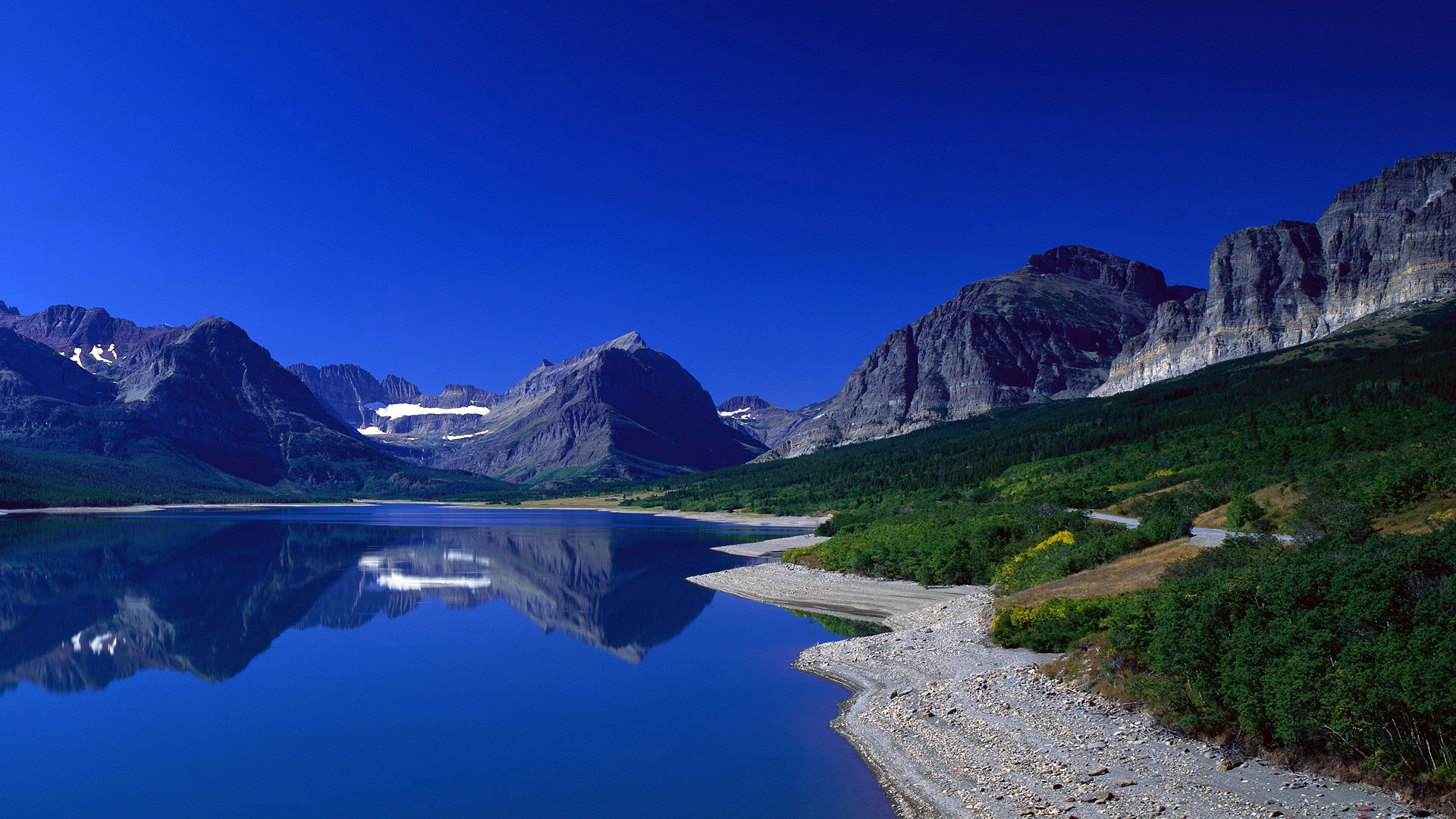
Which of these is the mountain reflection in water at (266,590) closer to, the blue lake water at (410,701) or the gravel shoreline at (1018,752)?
the blue lake water at (410,701)

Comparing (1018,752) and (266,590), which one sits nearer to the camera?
(1018,752)

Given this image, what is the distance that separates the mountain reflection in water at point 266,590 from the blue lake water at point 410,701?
1.45ft

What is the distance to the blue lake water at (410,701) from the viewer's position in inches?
975

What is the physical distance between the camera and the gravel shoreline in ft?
61.0

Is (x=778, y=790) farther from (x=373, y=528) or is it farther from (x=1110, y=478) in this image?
(x=373, y=528)

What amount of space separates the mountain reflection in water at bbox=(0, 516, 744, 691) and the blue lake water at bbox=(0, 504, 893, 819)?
17.4 inches

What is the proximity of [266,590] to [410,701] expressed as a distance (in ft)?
160

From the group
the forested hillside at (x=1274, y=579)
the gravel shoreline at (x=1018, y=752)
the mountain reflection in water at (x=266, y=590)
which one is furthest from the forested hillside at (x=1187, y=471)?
the mountain reflection in water at (x=266, y=590)

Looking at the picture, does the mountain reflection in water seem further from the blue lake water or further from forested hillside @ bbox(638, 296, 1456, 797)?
forested hillside @ bbox(638, 296, 1456, 797)

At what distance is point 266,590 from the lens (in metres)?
75.7

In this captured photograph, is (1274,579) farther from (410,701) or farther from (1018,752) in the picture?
(410,701)

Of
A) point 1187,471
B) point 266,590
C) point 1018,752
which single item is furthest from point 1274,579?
point 266,590

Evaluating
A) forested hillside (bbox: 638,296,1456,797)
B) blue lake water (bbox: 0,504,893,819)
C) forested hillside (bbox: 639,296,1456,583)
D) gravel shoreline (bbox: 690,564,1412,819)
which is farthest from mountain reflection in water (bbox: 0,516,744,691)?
forested hillside (bbox: 638,296,1456,797)

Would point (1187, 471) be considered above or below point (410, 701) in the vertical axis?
above
